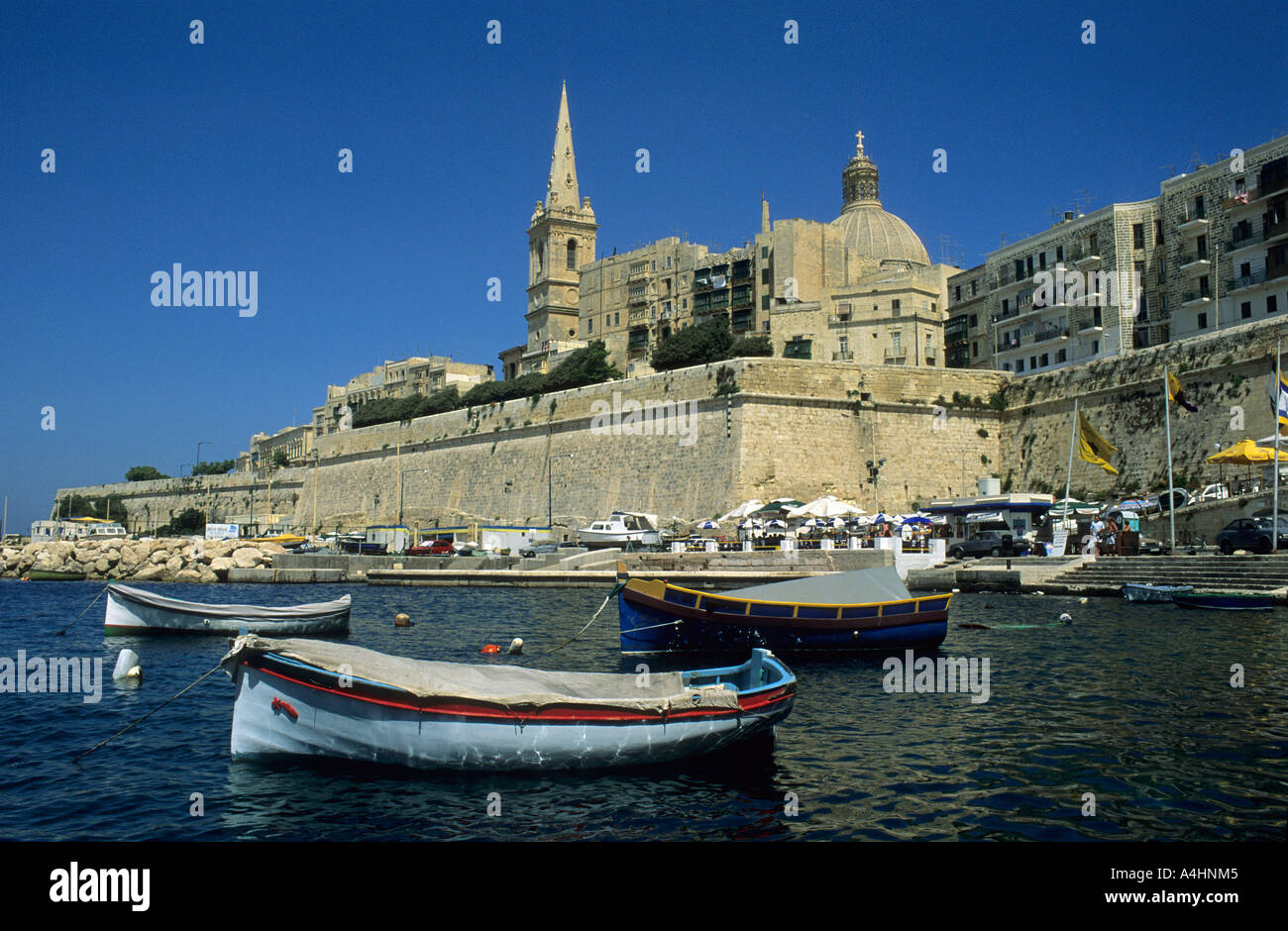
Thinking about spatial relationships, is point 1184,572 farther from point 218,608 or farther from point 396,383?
point 396,383

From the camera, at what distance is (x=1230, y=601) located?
1641cm

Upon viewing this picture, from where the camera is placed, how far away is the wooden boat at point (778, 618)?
12.9 metres

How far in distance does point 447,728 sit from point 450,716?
10 centimetres

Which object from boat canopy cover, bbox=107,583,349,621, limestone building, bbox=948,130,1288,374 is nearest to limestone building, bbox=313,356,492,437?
limestone building, bbox=948,130,1288,374

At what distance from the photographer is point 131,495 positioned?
240ft

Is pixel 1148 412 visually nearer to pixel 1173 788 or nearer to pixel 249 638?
pixel 1173 788

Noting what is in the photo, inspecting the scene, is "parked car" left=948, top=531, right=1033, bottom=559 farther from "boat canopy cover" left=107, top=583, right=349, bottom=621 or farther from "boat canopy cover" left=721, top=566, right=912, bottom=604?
"boat canopy cover" left=107, top=583, right=349, bottom=621

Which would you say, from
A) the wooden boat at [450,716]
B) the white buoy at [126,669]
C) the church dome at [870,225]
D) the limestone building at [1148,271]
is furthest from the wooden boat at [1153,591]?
the church dome at [870,225]

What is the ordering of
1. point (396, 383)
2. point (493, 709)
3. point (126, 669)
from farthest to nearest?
point (396, 383) → point (126, 669) → point (493, 709)

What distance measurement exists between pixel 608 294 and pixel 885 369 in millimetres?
24415

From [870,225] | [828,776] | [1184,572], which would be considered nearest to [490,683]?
[828,776]

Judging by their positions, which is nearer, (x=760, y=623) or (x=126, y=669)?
(x=126, y=669)
